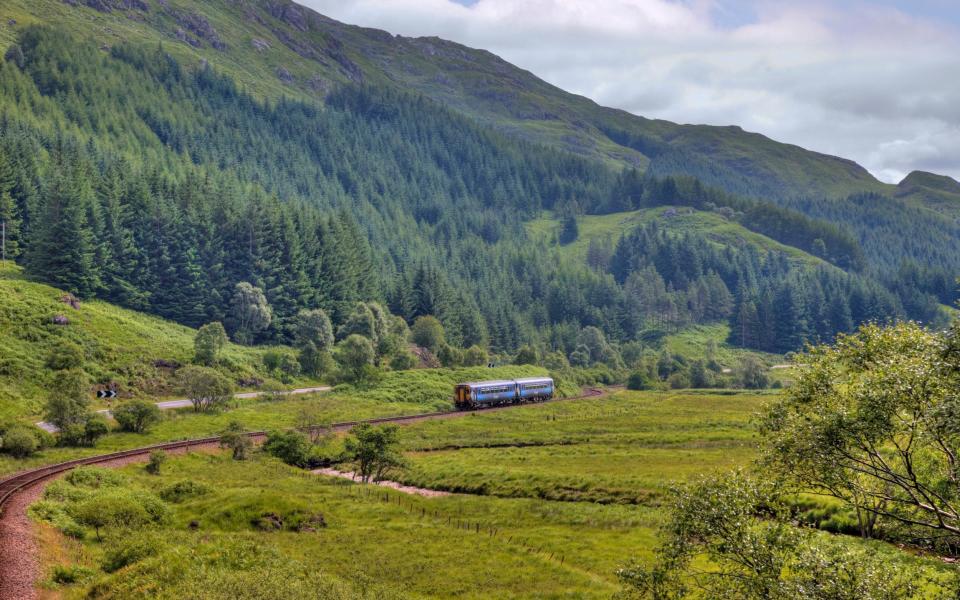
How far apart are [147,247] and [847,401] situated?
418ft

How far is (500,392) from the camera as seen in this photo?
104 metres

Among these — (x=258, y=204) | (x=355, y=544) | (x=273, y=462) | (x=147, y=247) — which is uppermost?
(x=258, y=204)

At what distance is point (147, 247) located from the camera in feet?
410

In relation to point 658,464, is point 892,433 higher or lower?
higher

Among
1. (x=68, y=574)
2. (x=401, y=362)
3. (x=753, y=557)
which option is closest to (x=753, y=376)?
(x=401, y=362)

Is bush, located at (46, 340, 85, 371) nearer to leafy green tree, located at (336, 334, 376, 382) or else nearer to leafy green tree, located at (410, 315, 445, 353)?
leafy green tree, located at (336, 334, 376, 382)

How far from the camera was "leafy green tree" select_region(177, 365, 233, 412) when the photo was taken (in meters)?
77.3

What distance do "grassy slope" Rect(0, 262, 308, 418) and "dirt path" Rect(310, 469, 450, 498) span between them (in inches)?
1193

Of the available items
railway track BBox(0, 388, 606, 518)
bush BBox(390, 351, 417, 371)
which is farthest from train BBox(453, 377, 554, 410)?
bush BBox(390, 351, 417, 371)

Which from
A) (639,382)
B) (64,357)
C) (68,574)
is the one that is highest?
(68,574)

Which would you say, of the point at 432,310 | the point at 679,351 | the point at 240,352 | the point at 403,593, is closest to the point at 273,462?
the point at 403,593

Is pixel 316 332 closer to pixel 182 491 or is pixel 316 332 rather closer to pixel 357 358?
pixel 357 358

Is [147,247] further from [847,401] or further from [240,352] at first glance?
[847,401]

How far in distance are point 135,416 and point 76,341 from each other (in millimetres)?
22443
